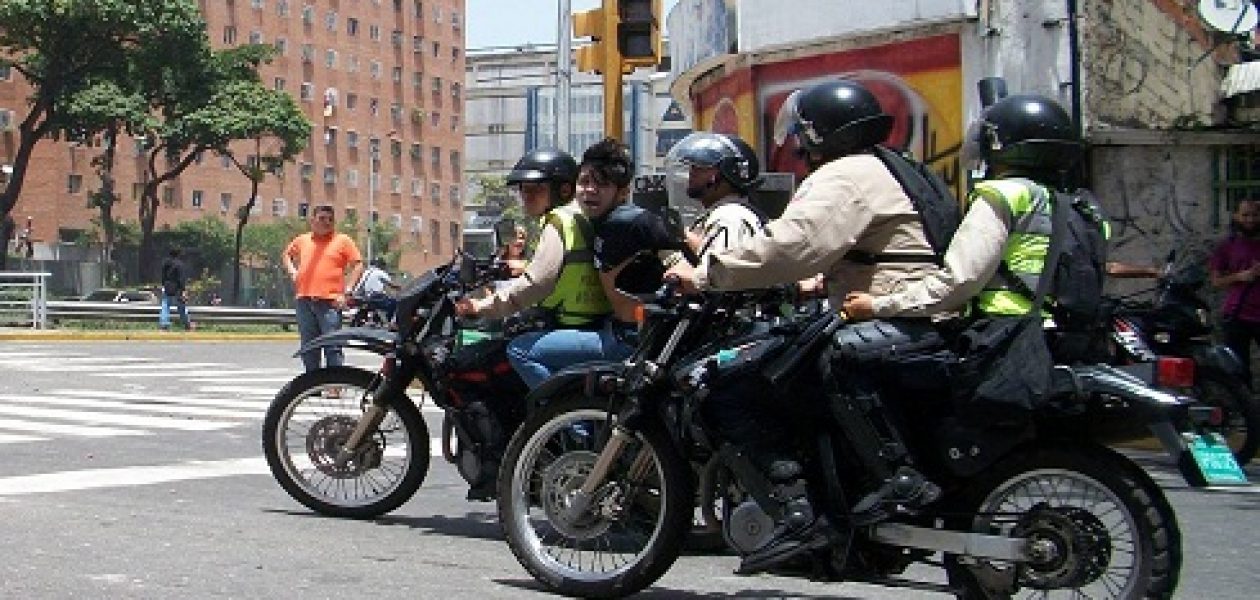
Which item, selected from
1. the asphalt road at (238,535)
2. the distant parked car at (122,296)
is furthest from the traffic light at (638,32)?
the distant parked car at (122,296)

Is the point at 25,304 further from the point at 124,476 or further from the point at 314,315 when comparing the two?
the point at 124,476

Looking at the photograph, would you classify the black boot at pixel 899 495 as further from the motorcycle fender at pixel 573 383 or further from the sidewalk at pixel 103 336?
the sidewalk at pixel 103 336

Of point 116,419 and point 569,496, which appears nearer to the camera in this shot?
point 569,496

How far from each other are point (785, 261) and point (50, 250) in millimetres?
70415

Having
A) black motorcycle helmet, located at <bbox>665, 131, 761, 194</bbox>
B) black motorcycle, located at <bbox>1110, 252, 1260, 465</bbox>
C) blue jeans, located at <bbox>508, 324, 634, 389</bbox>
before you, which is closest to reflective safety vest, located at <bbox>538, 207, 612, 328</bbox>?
blue jeans, located at <bbox>508, 324, 634, 389</bbox>

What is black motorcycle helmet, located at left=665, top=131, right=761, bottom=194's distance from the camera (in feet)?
21.9

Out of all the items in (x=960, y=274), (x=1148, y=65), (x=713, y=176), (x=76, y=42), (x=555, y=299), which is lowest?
(x=555, y=299)

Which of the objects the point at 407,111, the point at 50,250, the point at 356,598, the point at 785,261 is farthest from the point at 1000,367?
the point at 407,111

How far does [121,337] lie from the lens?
31406mm

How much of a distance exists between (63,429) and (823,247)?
802 centimetres

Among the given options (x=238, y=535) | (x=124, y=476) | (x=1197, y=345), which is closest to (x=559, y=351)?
(x=238, y=535)

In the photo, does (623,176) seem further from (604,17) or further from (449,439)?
(604,17)

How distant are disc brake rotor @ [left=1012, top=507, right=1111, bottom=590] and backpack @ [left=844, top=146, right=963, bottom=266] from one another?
2.80ft

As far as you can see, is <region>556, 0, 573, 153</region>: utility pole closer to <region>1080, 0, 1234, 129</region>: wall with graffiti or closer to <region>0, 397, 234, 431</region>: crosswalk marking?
<region>0, 397, 234, 431</region>: crosswalk marking
